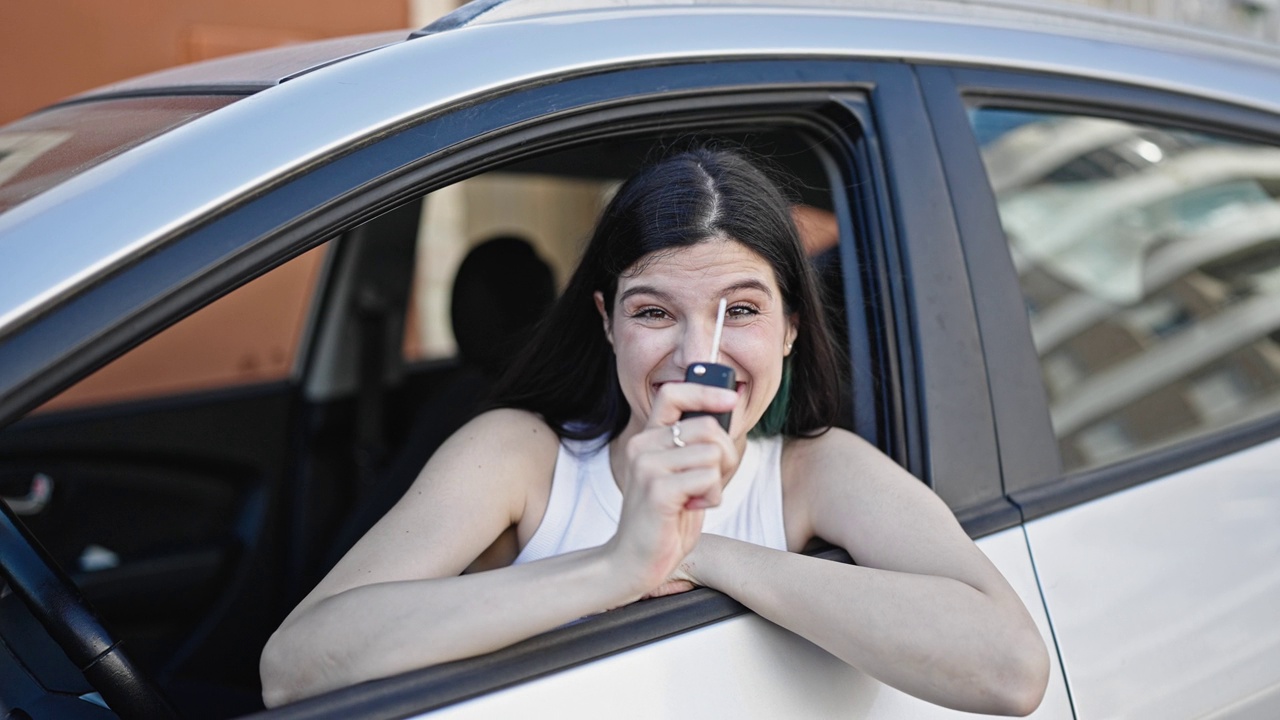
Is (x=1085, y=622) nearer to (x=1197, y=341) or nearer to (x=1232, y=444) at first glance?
(x=1232, y=444)

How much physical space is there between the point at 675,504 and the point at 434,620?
11.7 inches

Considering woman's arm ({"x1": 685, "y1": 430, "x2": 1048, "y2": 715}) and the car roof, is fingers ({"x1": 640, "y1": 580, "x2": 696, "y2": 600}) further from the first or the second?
the car roof

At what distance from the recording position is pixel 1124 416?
2398 mm

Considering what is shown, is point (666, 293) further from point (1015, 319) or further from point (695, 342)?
point (1015, 319)

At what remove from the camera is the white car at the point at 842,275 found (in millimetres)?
1142

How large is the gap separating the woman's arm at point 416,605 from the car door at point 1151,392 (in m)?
0.67

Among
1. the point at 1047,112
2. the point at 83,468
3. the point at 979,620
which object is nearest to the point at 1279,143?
the point at 1047,112

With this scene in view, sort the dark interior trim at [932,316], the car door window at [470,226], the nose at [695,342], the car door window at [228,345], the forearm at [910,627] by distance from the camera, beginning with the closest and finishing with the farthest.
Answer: the forearm at [910,627], the nose at [695,342], the dark interior trim at [932,316], the car door window at [228,345], the car door window at [470,226]

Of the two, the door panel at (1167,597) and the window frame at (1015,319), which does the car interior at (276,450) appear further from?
the door panel at (1167,597)

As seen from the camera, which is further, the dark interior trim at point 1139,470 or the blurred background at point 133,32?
the blurred background at point 133,32

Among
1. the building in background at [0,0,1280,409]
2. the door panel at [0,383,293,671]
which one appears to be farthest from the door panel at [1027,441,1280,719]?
the building in background at [0,0,1280,409]

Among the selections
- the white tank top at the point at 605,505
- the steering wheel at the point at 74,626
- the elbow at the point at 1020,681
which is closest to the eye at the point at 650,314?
the white tank top at the point at 605,505

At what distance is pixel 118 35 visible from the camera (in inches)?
180

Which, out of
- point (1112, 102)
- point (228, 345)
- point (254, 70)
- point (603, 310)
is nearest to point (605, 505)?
point (603, 310)
